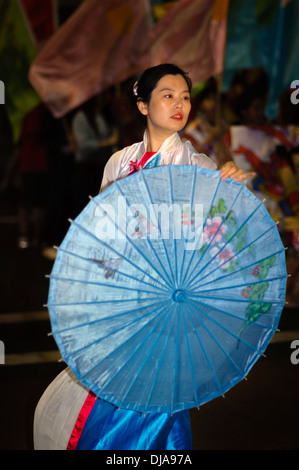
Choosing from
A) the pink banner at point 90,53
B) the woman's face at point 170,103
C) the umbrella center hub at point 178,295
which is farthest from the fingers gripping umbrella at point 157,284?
the pink banner at point 90,53

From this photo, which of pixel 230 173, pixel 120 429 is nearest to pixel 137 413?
pixel 120 429

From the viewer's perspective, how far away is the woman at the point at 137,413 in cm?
276

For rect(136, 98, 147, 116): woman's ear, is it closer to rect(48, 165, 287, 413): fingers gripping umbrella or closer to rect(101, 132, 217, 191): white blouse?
rect(101, 132, 217, 191): white blouse

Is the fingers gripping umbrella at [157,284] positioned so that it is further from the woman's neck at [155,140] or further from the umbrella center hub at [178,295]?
the woman's neck at [155,140]

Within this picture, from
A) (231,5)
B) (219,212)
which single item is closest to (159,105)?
(219,212)

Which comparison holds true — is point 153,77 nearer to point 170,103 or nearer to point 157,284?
point 170,103

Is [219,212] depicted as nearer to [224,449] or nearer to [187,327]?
[187,327]

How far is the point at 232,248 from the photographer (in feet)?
8.36

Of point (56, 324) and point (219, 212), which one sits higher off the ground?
point (219, 212)

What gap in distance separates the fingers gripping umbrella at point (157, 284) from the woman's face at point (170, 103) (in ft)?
1.66

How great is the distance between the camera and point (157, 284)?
2480 mm

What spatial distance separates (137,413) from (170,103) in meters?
1.31

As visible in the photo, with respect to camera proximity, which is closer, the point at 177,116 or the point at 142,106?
the point at 177,116

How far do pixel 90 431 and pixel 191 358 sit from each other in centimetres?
57
